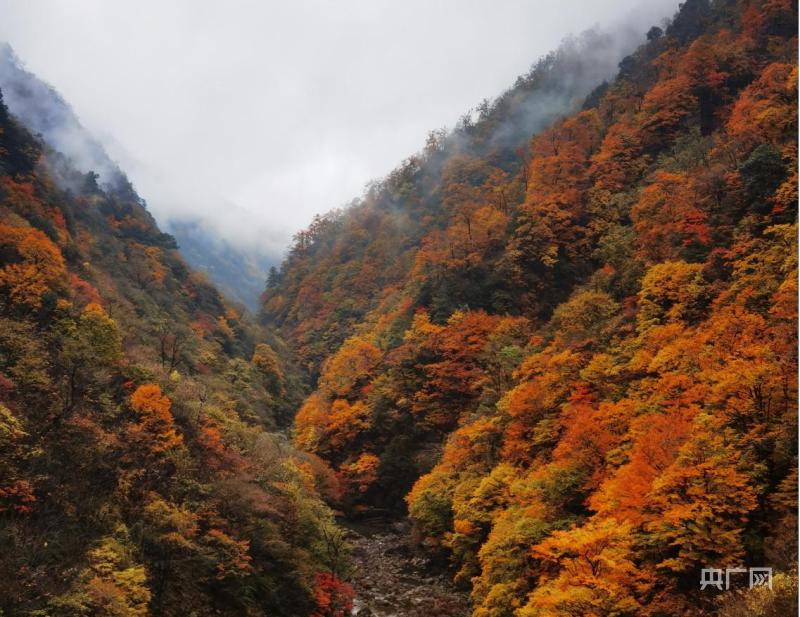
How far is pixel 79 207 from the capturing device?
82.1m

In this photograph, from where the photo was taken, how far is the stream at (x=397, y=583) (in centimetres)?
3098

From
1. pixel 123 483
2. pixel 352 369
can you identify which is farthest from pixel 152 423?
pixel 352 369

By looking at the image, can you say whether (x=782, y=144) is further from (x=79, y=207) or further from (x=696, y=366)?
(x=79, y=207)

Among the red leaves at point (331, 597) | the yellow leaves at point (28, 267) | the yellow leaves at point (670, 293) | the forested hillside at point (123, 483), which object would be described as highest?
the yellow leaves at point (670, 293)

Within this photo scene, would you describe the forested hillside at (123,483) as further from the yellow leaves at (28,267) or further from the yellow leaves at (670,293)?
the yellow leaves at (670,293)

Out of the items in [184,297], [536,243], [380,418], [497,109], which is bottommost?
[380,418]

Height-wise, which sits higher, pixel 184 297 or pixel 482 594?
pixel 184 297

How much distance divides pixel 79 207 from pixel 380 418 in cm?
6141

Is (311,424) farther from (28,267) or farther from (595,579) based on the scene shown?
(595,579)

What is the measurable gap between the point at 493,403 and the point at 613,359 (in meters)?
13.5

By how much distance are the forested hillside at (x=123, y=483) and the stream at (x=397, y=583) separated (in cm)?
322

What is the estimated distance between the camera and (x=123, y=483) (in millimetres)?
26844

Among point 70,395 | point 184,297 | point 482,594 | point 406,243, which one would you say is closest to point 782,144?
point 482,594

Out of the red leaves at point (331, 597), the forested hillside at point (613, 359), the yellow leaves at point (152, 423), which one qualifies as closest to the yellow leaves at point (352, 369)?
the forested hillside at point (613, 359)
